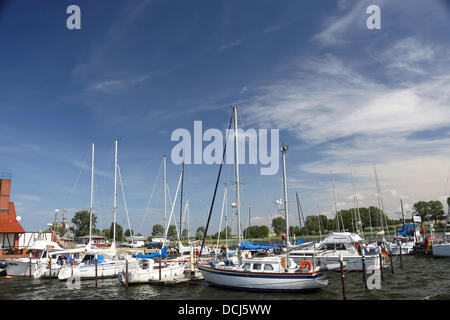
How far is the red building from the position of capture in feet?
175

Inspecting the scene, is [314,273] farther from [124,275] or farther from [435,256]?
[435,256]

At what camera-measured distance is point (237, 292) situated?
27094mm

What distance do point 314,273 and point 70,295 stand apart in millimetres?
24096

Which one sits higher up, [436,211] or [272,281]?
[272,281]

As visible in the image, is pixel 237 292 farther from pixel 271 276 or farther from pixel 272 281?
pixel 271 276

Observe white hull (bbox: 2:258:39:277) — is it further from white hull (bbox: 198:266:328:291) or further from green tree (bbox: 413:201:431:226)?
green tree (bbox: 413:201:431:226)

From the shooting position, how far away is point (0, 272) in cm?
4291

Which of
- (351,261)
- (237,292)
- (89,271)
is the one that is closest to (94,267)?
(89,271)

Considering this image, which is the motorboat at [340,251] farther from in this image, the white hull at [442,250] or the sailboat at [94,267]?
the sailboat at [94,267]

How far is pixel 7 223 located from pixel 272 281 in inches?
2098

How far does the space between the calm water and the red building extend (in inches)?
750

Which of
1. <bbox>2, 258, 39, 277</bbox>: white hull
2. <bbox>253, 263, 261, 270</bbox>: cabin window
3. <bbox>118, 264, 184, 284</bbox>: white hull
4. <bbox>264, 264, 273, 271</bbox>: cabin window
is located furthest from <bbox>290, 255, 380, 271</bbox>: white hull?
<bbox>2, 258, 39, 277</bbox>: white hull

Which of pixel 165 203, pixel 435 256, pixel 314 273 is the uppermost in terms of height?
pixel 165 203
